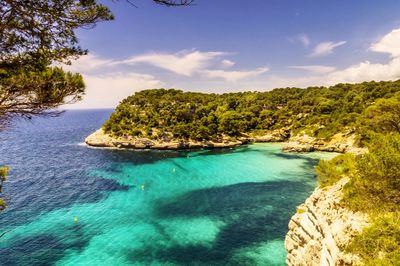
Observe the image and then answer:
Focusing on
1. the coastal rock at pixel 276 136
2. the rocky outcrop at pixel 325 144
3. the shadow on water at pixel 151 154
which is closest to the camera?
the rocky outcrop at pixel 325 144

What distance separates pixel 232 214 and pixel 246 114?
62.0 m

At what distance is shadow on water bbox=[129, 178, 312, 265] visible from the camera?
73.3ft

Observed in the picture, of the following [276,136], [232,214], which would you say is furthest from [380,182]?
[276,136]

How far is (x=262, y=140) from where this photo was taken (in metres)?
77.4

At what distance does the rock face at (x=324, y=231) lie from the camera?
12.5 metres

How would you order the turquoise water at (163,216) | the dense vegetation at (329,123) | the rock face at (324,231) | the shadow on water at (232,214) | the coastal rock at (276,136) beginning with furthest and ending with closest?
the coastal rock at (276,136) → the turquoise water at (163,216) → the shadow on water at (232,214) → the rock face at (324,231) → the dense vegetation at (329,123)

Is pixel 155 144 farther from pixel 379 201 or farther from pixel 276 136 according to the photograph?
pixel 379 201

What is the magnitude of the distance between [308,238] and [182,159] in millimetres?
44167

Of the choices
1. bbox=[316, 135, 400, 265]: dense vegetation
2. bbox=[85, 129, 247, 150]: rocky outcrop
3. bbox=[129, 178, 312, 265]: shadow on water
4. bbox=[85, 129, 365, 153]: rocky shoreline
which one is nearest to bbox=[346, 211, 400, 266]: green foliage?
bbox=[316, 135, 400, 265]: dense vegetation

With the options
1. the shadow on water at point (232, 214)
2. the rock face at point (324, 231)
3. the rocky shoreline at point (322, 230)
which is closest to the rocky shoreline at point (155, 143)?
the shadow on water at point (232, 214)

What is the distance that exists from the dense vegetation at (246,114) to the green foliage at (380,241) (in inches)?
2061

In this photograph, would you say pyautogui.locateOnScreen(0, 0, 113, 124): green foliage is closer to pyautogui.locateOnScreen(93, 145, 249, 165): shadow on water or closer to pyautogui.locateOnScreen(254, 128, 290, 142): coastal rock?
pyautogui.locateOnScreen(93, 145, 249, 165): shadow on water

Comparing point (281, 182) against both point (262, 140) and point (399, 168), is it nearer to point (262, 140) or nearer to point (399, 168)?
point (399, 168)

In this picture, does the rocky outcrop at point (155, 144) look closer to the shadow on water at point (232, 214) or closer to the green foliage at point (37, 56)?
the shadow on water at point (232, 214)
